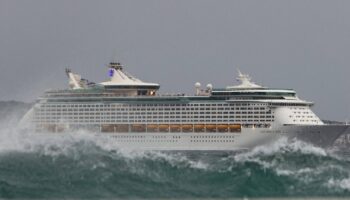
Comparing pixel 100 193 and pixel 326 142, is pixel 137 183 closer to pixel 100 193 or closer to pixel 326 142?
pixel 100 193

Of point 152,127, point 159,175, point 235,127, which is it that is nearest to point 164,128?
point 152,127

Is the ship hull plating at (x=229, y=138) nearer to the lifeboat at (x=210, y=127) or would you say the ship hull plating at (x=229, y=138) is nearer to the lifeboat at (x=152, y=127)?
the lifeboat at (x=210, y=127)

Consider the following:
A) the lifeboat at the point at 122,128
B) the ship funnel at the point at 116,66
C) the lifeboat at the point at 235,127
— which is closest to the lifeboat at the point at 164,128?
the lifeboat at the point at 122,128

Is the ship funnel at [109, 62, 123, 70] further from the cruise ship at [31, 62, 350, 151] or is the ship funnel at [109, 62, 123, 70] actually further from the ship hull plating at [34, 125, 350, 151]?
the ship hull plating at [34, 125, 350, 151]

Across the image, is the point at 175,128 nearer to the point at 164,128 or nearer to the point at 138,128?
the point at 164,128

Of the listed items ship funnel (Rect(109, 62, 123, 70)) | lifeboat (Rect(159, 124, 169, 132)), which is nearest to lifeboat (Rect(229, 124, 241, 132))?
lifeboat (Rect(159, 124, 169, 132))

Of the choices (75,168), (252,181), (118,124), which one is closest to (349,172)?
(252,181)
